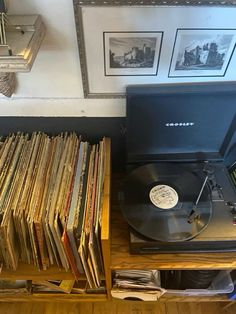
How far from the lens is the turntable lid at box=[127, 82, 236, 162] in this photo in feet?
2.97

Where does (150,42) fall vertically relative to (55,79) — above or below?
above

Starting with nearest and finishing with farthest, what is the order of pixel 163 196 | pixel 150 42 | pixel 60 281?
pixel 150 42 → pixel 163 196 → pixel 60 281

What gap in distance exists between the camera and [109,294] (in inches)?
43.4

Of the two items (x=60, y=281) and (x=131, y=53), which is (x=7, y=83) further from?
(x=60, y=281)

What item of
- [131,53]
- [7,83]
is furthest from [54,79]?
[131,53]

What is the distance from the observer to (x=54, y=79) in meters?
0.91

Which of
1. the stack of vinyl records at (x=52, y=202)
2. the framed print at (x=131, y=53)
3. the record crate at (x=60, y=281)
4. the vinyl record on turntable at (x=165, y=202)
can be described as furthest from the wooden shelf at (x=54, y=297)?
the framed print at (x=131, y=53)

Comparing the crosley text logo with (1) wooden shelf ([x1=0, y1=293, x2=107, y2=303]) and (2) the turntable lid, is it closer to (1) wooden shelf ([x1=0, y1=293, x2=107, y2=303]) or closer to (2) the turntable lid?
(2) the turntable lid

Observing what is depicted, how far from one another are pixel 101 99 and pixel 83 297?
76 cm

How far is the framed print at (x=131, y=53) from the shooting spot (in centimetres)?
80

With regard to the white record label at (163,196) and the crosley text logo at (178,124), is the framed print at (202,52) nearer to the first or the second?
the crosley text logo at (178,124)

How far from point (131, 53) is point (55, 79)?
24 centimetres

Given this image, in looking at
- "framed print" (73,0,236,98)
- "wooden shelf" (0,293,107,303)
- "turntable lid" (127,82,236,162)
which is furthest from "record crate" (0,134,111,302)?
"framed print" (73,0,236,98)

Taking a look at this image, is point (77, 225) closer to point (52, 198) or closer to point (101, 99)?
point (52, 198)
